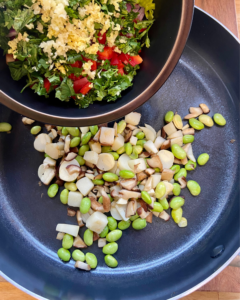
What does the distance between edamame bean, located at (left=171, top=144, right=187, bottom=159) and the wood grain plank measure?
0.63m

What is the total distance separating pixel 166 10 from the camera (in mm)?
776

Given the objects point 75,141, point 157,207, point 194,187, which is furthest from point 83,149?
point 194,187

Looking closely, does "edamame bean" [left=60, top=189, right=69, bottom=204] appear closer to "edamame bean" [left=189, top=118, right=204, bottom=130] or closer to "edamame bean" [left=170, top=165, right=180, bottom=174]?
"edamame bean" [left=170, top=165, right=180, bottom=174]

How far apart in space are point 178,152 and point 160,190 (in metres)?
0.17

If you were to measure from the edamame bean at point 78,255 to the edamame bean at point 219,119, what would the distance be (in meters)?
0.79

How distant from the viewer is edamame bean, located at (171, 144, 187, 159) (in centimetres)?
100

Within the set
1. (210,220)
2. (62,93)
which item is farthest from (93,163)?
(210,220)

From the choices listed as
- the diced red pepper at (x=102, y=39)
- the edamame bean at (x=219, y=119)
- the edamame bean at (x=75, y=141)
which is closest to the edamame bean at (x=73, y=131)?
the edamame bean at (x=75, y=141)

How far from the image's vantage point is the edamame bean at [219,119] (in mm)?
1071

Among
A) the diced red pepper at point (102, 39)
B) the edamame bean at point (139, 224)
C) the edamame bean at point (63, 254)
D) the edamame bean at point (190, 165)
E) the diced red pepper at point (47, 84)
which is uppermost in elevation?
the diced red pepper at point (102, 39)

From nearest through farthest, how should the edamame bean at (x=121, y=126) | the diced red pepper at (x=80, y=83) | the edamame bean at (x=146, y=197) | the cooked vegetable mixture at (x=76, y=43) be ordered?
the cooked vegetable mixture at (x=76, y=43)
the diced red pepper at (x=80, y=83)
the edamame bean at (x=146, y=197)
the edamame bean at (x=121, y=126)

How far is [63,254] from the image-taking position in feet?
3.11

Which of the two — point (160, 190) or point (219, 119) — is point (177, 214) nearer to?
point (160, 190)

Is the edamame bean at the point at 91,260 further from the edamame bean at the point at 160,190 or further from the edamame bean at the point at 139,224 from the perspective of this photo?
the edamame bean at the point at 160,190
